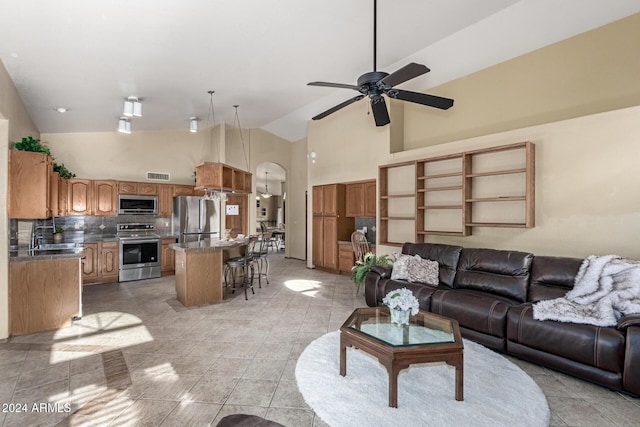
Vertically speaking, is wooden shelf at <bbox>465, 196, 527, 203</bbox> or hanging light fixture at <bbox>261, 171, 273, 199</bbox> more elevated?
hanging light fixture at <bbox>261, 171, 273, 199</bbox>

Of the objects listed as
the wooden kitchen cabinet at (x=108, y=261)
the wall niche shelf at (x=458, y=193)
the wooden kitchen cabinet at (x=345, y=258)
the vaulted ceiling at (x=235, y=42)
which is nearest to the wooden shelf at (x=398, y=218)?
the wall niche shelf at (x=458, y=193)

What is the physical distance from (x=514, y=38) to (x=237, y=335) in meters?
5.05

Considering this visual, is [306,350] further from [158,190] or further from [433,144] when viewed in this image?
[158,190]

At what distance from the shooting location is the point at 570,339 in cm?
254

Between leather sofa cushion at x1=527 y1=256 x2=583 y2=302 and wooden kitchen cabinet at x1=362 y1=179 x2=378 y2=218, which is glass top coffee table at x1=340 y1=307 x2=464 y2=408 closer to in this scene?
leather sofa cushion at x1=527 y1=256 x2=583 y2=302

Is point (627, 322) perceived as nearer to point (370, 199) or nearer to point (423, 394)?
point (423, 394)

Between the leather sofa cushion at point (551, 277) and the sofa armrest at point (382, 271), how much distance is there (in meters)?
1.64

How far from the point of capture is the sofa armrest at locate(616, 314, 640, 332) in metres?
2.33

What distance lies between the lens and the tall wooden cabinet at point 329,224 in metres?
6.91

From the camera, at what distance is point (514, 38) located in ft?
13.1

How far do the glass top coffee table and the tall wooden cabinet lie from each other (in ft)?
13.5

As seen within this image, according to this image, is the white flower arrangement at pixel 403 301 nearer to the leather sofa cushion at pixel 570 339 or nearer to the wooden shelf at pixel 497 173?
the leather sofa cushion at pixel 570 339

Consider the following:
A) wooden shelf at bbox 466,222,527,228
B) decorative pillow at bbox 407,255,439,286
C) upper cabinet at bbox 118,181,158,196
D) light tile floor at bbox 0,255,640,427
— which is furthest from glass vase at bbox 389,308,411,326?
upper cabinet at bbox 118,181,158,196

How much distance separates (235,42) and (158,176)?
4.51 meters
